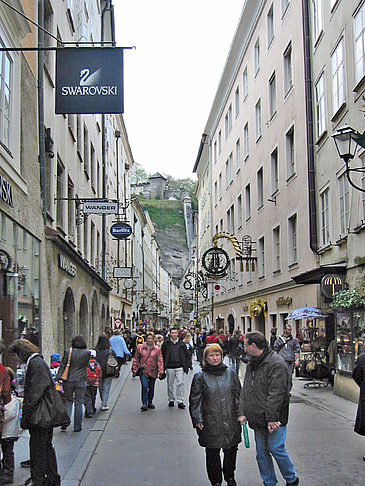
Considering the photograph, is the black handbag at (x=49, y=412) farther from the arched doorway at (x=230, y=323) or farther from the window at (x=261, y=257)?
the arched doorway at (x=230, y=323)

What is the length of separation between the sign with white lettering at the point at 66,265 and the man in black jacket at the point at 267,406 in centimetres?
1145

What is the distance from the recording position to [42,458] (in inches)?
262

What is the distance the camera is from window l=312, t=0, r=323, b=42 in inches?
775

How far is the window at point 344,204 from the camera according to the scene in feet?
54.3

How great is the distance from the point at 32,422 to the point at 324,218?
570 inches

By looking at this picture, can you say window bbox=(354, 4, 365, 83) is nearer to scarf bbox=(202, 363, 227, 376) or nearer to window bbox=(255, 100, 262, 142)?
scarf bbox=(202, 363, 227, 376)

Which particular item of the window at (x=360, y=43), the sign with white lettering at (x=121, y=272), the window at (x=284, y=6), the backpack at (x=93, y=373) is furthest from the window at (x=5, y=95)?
the sign with white lettering at (x=121, y=272)

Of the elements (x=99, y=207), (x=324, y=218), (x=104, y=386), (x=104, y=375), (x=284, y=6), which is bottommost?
(x=104, y=386)

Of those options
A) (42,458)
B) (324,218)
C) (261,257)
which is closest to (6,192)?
(42,458)

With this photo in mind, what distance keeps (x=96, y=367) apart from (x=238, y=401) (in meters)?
5.90

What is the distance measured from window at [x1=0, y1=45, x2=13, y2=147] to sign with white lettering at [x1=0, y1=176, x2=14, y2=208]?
80 cm

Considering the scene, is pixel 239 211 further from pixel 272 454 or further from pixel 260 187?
pixel 272 454

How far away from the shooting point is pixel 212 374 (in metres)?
6.78

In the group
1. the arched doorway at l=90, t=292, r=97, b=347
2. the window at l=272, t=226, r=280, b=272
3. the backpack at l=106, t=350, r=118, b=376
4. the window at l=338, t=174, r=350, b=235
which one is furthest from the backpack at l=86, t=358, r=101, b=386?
the window at l=272, t=226, r=280, b=272
